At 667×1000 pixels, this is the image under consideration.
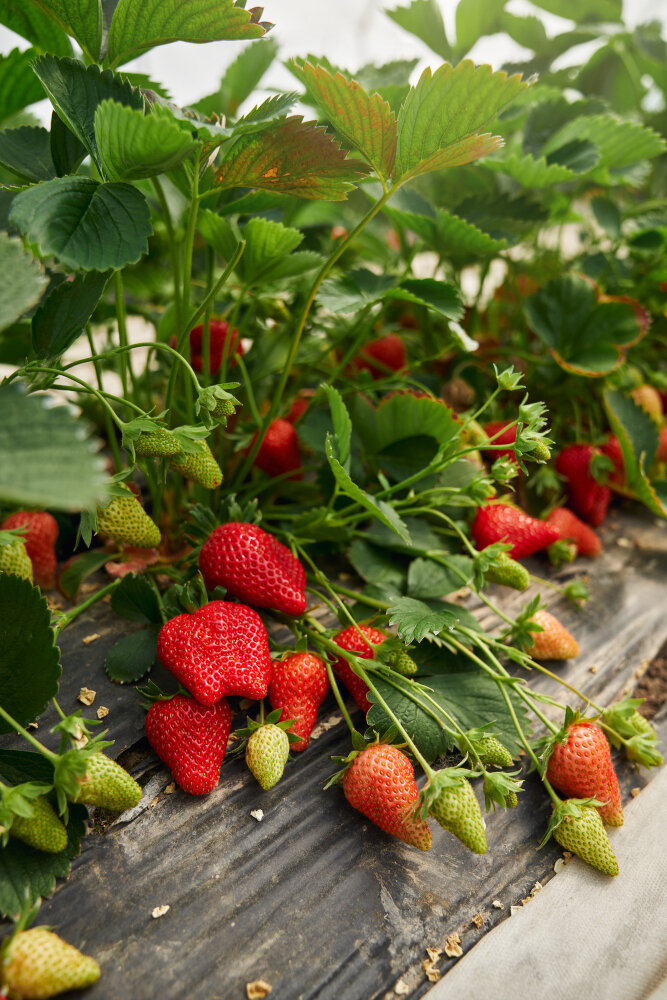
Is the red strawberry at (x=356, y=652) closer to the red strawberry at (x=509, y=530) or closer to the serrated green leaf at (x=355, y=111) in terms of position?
the red strawberry at (x=509, y=530)

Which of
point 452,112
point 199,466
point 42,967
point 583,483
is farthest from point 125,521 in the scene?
point 583,483

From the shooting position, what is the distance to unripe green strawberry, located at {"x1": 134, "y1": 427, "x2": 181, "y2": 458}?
0.49 m

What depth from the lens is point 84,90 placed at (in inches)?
19.0

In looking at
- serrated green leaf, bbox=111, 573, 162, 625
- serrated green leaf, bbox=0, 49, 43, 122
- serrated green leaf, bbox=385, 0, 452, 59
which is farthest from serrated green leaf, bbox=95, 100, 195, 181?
serrated green leaf, bbox=385, 0, 452, 59

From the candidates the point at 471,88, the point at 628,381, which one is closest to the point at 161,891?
the point at 471,88

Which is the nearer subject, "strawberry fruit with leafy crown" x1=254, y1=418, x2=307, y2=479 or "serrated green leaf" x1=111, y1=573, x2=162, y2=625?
"serrated green leaf" x1=111, y1=573, x2=162, y2=625

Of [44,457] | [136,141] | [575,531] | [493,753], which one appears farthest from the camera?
[575,531]

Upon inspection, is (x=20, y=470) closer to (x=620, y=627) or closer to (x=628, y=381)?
(x=620, y=627)

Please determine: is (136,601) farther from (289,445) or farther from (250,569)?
(289,445)

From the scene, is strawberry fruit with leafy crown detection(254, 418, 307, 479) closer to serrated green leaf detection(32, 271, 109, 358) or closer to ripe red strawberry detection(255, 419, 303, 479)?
ripe red strawberry detection(255, 419, 303, 479)

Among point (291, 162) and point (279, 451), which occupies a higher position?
point (291, 162)

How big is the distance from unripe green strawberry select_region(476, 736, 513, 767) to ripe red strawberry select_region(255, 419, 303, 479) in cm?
36

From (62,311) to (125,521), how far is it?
0.18 meters

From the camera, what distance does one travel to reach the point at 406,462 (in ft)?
2.37
